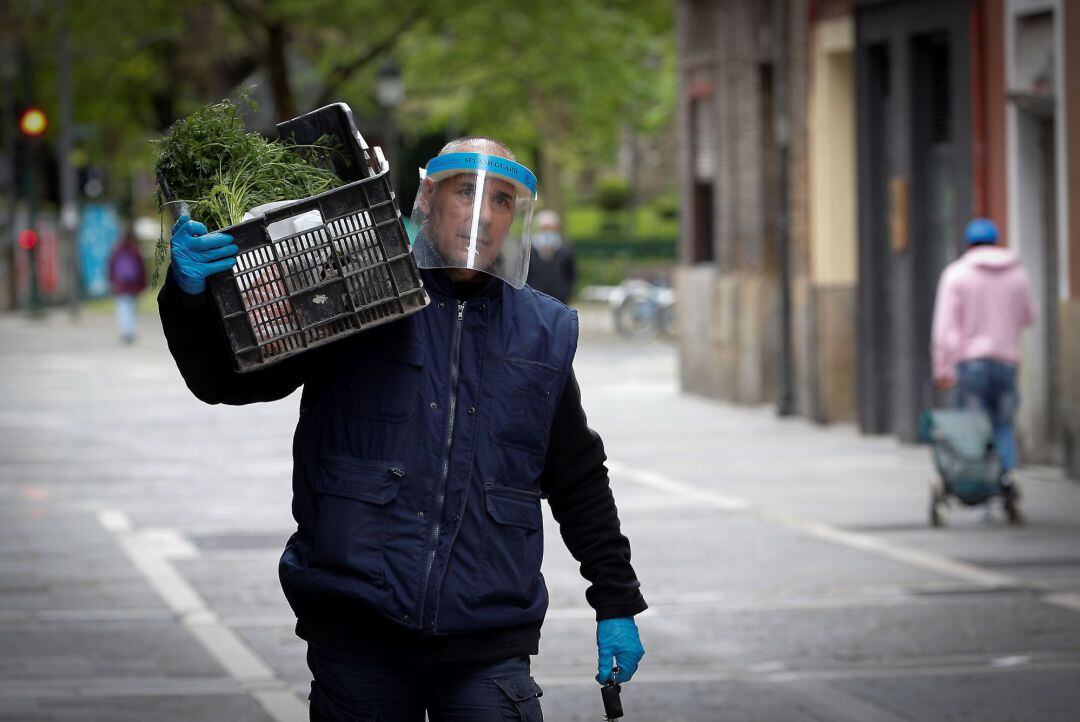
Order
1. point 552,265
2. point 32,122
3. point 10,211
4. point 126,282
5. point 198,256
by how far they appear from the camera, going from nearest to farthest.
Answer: point 198,256 → point 552,265 → point 126,282 → point 32,122 → point 10,211

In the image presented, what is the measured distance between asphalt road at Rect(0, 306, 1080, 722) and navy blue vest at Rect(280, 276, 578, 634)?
344cm

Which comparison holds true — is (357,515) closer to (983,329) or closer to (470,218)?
(470,218)

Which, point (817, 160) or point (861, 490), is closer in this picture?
point (861, 490)

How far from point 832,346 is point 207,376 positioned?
50.8 feet

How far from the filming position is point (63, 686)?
838cm

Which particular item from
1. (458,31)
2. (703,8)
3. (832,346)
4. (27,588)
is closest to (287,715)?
(27,588)

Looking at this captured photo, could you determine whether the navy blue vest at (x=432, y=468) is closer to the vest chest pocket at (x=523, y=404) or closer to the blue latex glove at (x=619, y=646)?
the vest chest pocket at (x=523, y=404)

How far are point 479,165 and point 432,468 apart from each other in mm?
638

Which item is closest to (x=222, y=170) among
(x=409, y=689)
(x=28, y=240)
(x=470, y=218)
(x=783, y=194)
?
(x=470, y=218)

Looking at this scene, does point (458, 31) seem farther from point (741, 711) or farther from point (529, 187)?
point (529, 187)

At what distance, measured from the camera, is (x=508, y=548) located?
14.6 feet

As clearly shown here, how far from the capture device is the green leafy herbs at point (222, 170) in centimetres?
453

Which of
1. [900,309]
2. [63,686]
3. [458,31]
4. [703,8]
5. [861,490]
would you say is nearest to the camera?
[63,686]

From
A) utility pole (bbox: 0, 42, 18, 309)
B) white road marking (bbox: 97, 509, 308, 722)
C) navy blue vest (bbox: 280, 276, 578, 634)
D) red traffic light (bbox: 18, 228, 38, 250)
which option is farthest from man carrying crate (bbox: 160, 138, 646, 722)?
utility pole (bbox: 0, 42, 18, 309)
